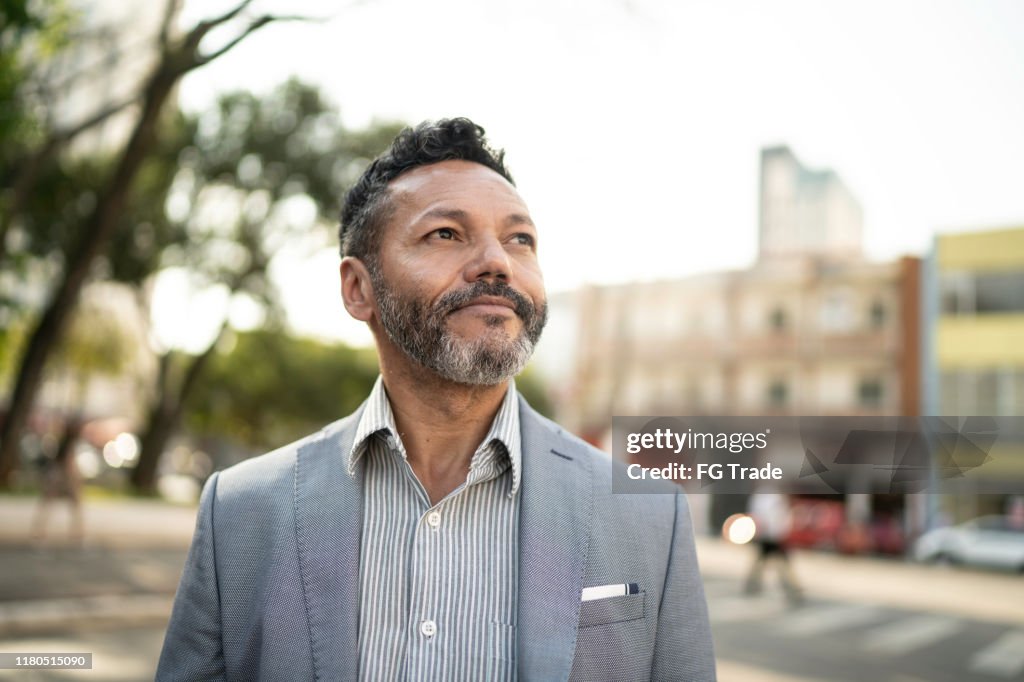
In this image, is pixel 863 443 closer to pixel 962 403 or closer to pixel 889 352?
pixel 962 403

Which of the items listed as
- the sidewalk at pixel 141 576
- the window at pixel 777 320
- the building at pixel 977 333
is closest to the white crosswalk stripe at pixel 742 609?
→ the sidewalk at pixel 141 576

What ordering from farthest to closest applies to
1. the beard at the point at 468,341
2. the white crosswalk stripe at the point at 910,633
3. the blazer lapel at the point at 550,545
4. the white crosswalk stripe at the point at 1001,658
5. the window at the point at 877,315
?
the window at the point at 877,315, the white crosswalk stripe at the point at 910,633, the white crosswalk stripe at the point at 1001,658, the beard at the point at 468,341, the blazer lapel at the point at 550,545

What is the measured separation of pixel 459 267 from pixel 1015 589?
22.7 metres

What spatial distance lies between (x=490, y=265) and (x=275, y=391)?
3955 centimetres

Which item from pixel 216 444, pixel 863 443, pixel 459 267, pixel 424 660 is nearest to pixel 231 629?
pixel 424 660

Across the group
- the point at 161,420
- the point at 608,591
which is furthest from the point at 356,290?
the point at 161,420

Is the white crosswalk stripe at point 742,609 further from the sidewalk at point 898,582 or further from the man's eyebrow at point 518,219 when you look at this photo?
the man's eyebrow at point 518,219

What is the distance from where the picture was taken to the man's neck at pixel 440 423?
7.08 ft

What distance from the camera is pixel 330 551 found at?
6.49 ft

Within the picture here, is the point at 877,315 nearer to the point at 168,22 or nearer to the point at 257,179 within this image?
the point at 257,179

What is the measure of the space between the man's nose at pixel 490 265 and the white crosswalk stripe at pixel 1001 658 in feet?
32.7

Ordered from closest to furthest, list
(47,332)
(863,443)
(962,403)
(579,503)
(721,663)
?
1. (579,503)
2. (863,443)
3. (721,663)
4. (47,332)
5. (962,403)

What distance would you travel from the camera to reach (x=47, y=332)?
42.6 feet

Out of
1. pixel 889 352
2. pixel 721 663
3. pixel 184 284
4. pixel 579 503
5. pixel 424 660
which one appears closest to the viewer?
pixel 424 660
